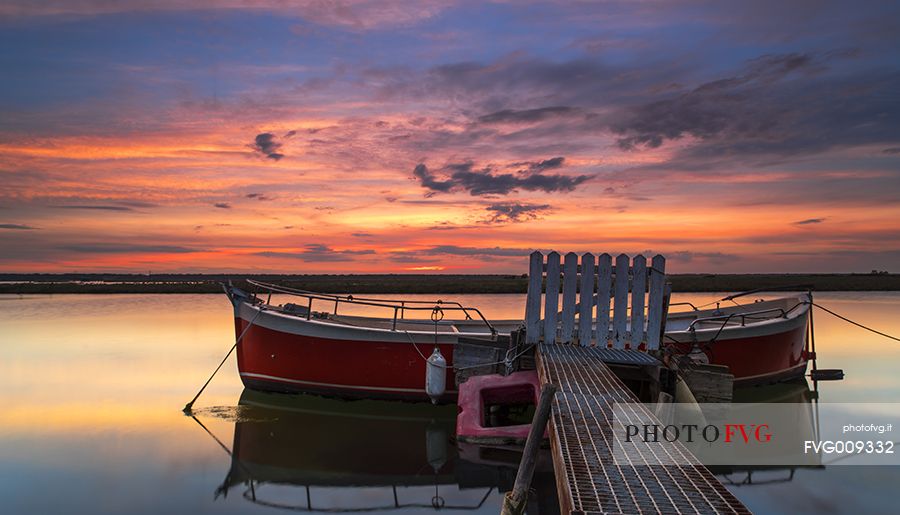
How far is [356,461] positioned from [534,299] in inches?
179

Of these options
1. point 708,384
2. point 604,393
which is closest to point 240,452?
point 604,393

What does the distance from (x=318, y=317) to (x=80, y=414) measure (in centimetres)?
572

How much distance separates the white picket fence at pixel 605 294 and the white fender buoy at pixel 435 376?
7.76ft

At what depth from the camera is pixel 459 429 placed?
11.3 metres

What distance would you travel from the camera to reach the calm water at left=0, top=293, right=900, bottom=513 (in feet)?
30.3

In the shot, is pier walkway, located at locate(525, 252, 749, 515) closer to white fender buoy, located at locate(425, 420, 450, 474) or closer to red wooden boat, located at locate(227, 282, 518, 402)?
red wooden boat, located at locate(227, 282, 518, 402)

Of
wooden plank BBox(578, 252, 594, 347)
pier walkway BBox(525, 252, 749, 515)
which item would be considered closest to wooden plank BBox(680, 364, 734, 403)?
pier walkway BBox(525, 252, 749, 515)

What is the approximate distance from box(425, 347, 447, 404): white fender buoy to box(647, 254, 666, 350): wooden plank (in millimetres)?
4246

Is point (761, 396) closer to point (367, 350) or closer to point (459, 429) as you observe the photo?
point (459, 429)

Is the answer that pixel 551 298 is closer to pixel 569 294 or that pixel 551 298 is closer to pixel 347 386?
pixel 569 294

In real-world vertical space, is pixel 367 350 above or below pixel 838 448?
above

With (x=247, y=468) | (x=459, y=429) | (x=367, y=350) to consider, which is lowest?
(x=247, y=468)

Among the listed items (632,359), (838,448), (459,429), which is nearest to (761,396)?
(838,448)

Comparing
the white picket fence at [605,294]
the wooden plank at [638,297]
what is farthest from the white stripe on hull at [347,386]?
the wooden plank at [638,297]
